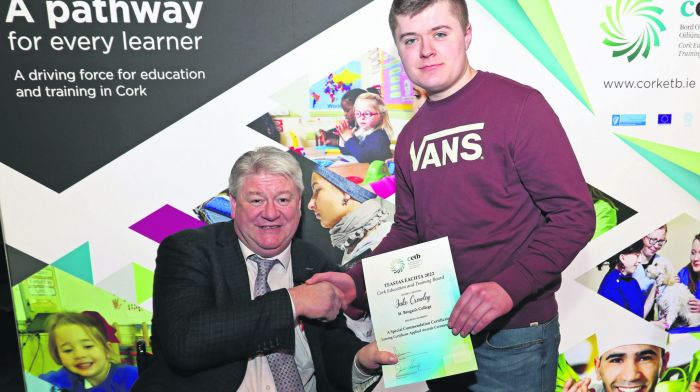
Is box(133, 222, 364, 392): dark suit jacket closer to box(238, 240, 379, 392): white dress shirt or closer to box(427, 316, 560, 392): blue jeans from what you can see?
box(238, 240, 379, 392): white dress shirt

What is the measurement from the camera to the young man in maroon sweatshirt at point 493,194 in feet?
4.69

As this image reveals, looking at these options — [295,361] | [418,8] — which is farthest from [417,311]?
[418,8]

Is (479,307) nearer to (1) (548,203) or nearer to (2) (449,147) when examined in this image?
(1) (548,203)

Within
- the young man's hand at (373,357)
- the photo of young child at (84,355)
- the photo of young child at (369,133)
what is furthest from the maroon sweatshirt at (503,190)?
the photo of young child at (84,355)

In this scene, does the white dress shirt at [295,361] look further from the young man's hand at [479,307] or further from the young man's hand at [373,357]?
the young man's hand at [479,307]

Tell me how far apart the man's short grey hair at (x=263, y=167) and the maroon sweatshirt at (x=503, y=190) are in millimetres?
425

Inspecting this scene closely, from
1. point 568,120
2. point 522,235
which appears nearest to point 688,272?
point 568,120

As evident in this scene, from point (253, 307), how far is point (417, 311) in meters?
0.50

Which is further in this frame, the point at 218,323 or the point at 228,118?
the point at 228,118

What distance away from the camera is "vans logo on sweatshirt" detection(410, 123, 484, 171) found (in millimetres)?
1550

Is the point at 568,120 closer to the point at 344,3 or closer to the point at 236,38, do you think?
the point at 344,3

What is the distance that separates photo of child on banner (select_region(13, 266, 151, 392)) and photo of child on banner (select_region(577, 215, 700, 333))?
2127mm

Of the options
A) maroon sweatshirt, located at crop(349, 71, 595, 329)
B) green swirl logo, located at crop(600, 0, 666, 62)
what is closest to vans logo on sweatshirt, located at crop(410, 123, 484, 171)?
maroon sweatshirt, located at crop(349, 71, 595, 329)

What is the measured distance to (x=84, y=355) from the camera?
2297mm
